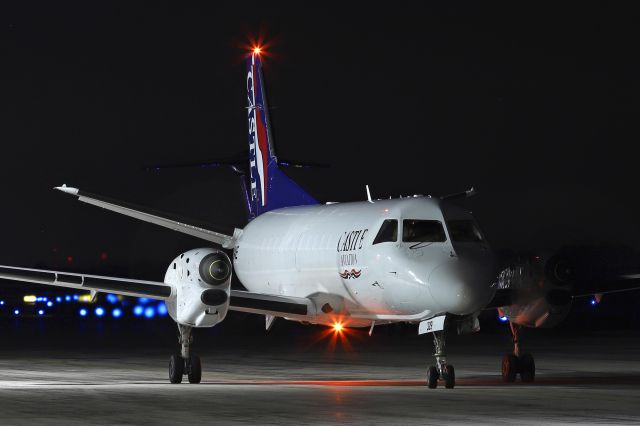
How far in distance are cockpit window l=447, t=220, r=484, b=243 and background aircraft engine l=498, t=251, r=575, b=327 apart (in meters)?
3.06

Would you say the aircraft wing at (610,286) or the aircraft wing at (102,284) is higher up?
the aircraft wing at (610,286)

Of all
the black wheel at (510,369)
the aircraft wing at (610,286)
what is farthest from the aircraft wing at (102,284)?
the aircraft wing at (610,286)

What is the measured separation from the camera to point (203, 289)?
2217 cm

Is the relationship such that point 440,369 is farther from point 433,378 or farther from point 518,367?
point 518,367

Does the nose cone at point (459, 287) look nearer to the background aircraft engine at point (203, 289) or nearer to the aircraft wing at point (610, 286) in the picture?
the background aircraft engine at point (203, 289)

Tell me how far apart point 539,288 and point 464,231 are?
3496 mm

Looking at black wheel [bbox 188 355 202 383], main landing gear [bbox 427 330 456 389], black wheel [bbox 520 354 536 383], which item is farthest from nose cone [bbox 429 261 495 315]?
black wheel [bbox 188 355 202 383]

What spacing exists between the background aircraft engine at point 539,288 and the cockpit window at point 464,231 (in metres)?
3.06

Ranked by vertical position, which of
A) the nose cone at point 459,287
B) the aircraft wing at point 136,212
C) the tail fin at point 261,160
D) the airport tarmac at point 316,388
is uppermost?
the tail fin at point 261,160

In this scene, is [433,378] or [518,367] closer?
[433,378]

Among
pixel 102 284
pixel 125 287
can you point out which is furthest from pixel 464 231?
pixel 102 284

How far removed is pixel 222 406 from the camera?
666 inches

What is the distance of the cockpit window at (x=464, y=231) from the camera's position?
814 inches

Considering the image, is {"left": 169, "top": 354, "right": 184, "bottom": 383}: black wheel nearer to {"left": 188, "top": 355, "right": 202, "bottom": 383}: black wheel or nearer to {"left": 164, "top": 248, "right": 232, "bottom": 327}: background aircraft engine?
{"left": 188, "top": 355, "right": 202, "bottom": 383}: black wheel
